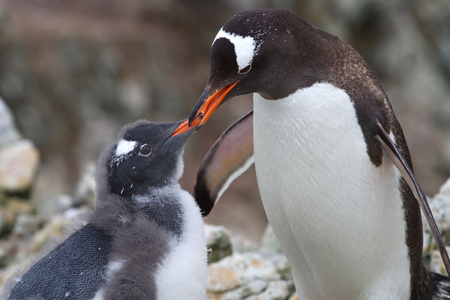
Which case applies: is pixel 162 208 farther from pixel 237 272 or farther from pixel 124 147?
pixel 237 272

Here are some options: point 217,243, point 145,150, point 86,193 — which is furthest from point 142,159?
point 86,193

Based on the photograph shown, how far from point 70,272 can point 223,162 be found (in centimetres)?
130

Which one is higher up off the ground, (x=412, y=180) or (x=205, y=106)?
(x=205, y=106)

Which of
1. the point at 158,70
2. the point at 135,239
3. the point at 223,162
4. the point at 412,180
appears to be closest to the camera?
the point at 135,239

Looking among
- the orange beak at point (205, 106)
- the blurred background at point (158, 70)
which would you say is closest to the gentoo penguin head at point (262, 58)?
the orange beak at point (205, 106)

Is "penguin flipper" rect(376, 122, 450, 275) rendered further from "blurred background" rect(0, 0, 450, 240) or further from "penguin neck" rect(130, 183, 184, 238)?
"blurred background" rect(0, 0, 450, 240)

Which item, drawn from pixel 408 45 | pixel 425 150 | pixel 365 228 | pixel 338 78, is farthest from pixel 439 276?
pixel 408 45

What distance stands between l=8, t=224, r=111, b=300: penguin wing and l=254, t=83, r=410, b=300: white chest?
0.79 metres

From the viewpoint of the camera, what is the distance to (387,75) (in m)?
12.0

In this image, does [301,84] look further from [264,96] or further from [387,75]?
[387,75]

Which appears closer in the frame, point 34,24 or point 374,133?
point 374,133

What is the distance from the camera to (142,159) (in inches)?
98.7

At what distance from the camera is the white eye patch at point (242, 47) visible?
95.5 inches

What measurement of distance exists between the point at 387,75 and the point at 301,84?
982cm
